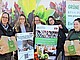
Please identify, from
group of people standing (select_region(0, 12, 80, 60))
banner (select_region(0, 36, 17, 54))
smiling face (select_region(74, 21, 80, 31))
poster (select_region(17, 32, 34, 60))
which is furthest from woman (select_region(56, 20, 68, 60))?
banner (select_region(0, 36, 17, 54))

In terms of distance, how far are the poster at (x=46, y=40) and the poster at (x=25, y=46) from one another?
7cm

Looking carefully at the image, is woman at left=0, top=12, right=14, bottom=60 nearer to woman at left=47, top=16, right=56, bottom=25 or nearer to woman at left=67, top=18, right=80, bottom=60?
woman at left=47, top=16, right=56, bottom=25

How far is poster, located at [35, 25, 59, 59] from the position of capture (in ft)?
7.82

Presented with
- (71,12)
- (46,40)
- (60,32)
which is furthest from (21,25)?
(71,12)

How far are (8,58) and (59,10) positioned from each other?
2.38ft

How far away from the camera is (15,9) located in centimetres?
233

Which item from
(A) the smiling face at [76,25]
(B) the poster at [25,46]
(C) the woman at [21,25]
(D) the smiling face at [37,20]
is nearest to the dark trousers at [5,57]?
(B) the poster at [25,46]

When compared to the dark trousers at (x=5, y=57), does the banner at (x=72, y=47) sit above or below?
above

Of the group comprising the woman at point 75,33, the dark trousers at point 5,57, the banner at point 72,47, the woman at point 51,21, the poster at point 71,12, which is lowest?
the dark trousers at point 5,57

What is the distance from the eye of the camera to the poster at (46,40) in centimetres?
238

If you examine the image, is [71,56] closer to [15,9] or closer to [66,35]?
[66,35]

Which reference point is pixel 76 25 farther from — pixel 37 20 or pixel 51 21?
pixel 37 20

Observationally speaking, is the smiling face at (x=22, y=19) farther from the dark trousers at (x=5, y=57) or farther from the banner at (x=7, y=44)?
the dark trousers at (x=5, y=57)

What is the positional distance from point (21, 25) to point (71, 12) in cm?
54
